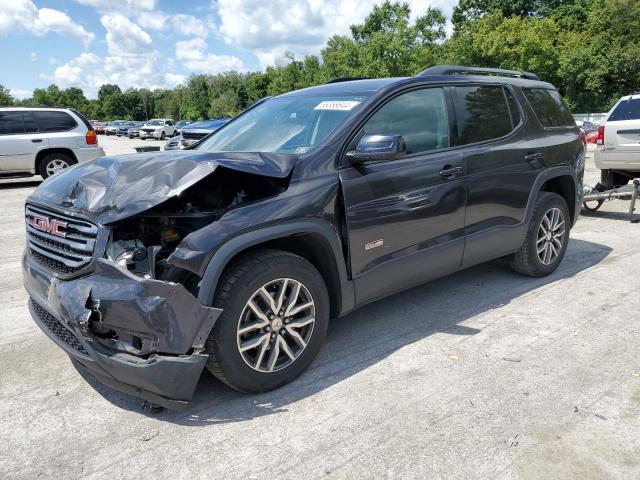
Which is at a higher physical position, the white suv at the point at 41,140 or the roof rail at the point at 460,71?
the roof rail at the point at 460,71

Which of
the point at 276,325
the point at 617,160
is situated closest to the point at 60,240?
the point at 276,325

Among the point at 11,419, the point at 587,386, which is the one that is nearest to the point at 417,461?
the point at 587,386

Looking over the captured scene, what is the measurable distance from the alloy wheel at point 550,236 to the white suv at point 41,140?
1062 centimetres

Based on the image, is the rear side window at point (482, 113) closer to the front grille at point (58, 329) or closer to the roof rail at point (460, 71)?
the roof rail at point (460, 71)

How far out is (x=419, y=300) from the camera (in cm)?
454

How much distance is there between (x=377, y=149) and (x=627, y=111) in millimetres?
7413

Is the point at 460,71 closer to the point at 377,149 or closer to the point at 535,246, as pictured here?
the point at 535,246

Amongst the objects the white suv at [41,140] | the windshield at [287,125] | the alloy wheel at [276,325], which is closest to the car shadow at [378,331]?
the alloy wheel at [276,325]

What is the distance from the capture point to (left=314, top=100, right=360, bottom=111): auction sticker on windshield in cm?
356

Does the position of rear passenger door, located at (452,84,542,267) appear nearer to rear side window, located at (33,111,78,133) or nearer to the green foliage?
rear side window, located at (33,111,78,133)

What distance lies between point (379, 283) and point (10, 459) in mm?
2296

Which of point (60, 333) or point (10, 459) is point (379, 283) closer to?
point (60, 333)

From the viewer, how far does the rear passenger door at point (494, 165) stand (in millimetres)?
4117

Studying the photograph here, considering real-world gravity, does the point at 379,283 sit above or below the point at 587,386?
above
